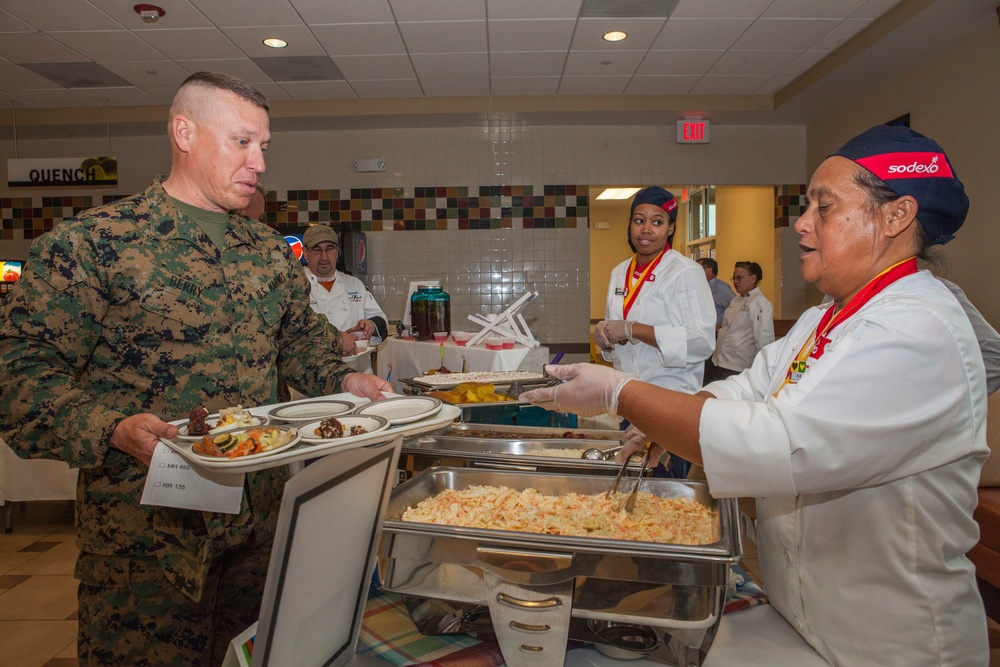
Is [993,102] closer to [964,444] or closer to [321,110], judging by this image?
[964,444]

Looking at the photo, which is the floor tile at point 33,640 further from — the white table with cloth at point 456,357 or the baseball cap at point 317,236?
the baseball cap at point 317,236

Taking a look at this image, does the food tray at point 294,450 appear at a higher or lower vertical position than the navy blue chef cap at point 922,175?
lower

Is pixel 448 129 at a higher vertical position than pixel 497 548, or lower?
higher

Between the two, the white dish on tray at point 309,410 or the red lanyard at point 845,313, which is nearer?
the red lanyard at point 845,313

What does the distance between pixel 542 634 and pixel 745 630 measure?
1.41 feet

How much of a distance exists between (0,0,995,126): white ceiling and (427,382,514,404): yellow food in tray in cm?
288

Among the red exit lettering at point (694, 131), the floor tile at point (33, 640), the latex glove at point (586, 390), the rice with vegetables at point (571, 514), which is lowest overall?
the floor tile at point (33, 640)

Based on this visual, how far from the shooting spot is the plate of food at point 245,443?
1.02 meters

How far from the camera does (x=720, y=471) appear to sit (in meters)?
1.01

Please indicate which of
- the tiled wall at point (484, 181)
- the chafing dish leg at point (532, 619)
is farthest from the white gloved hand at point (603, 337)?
the tiled wall at point (484, 181)

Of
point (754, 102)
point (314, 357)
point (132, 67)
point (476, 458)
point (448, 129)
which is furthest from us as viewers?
point (448, 129)

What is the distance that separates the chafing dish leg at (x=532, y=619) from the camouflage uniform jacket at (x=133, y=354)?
2.43 ft

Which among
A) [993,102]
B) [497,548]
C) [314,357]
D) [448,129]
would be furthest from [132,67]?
[993,102]

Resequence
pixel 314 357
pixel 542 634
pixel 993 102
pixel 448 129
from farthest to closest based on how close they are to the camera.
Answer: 1. pixel 448 129
2. pixel 993 102
3. pixel 314 357
4. pixel 542 634
